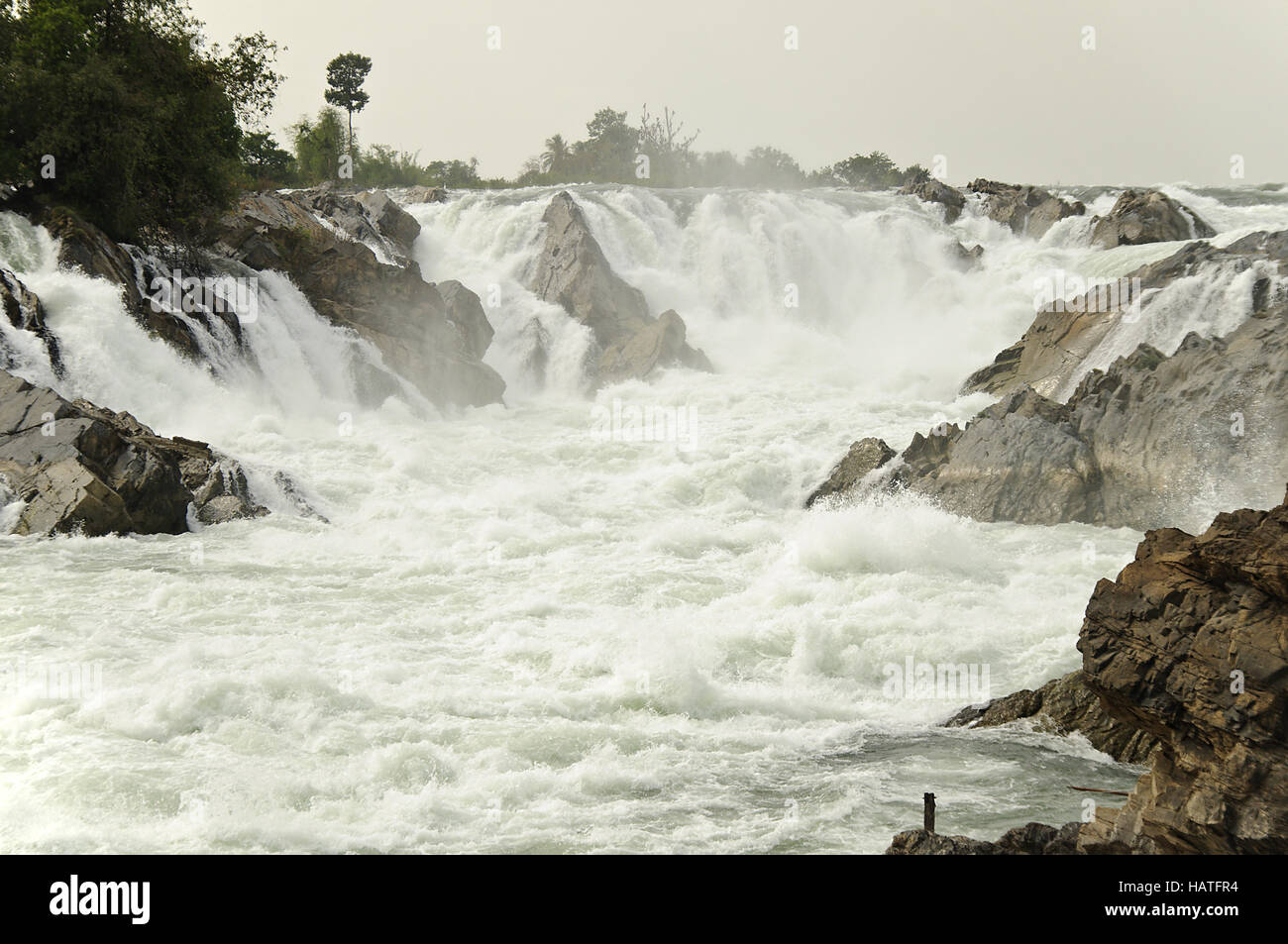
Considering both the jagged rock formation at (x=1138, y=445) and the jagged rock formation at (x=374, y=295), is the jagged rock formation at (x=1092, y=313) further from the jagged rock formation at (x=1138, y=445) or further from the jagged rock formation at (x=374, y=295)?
the jagged rock formation at (x=374, y=295)

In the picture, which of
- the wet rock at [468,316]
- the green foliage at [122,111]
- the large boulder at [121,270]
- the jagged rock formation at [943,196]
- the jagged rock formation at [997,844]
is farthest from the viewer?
the jagged rock formation at [943,196]

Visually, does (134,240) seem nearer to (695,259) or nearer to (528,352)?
(528,352)

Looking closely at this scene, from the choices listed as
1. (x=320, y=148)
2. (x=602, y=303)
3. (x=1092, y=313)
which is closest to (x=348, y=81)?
(x=320, y=148)

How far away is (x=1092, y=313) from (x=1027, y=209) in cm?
1710

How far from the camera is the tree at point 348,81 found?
54.8 m

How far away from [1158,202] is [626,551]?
901 inches

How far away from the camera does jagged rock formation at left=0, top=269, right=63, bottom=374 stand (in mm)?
17531

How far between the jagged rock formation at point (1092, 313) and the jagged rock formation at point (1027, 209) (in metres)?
14.1

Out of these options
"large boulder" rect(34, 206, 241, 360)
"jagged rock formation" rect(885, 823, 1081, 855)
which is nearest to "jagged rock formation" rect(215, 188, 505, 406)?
"large boulder" rect(34, 206, 241, 360)

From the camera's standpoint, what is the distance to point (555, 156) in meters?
69.8

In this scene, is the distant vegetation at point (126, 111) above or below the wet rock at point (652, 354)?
above

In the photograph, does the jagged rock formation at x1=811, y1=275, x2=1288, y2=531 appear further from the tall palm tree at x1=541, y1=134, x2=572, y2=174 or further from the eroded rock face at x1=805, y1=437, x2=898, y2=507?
the tall palm tree at x1=541, y1=134, x2=572, y2=174

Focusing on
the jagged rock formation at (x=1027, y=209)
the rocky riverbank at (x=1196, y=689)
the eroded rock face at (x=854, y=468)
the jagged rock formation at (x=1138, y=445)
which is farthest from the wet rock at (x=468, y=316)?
the rocky riverbank at (x=1196, y=689)
